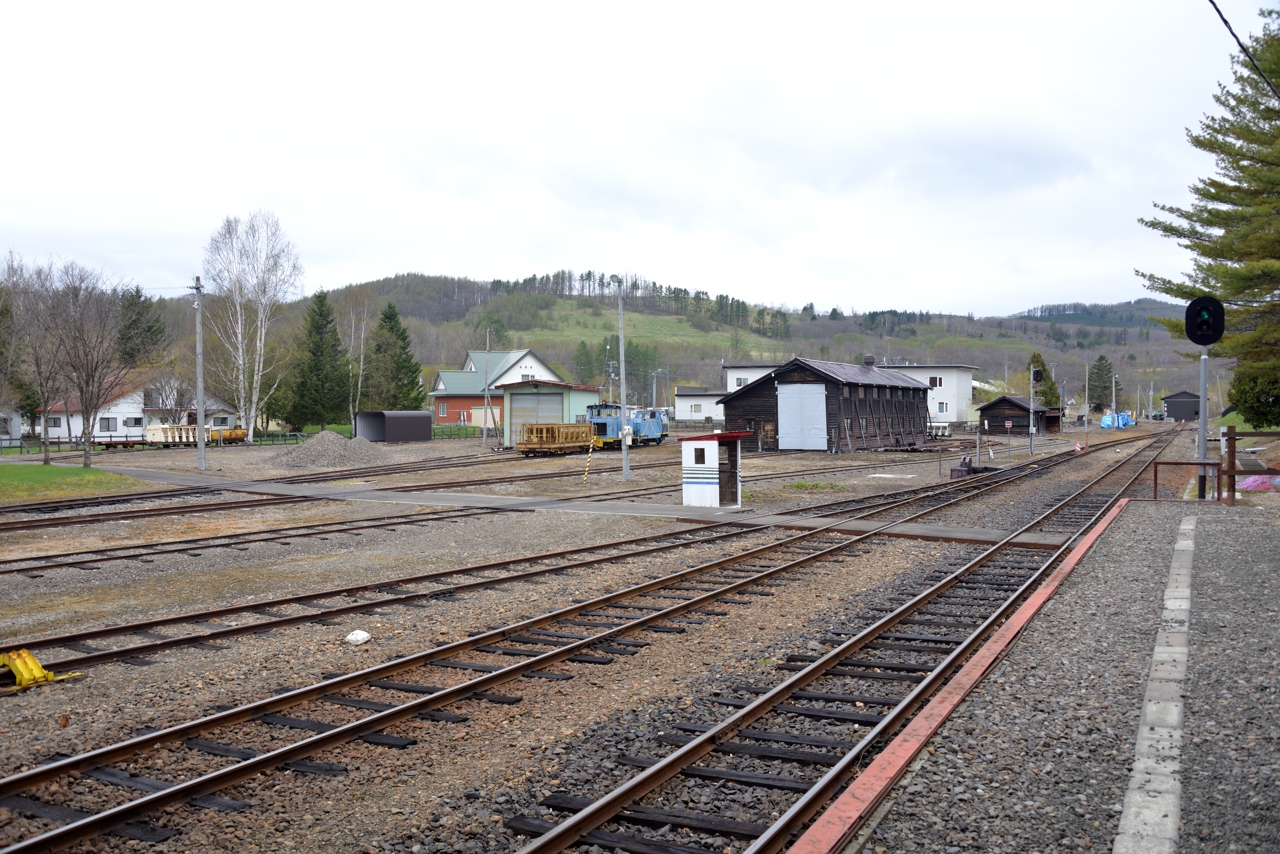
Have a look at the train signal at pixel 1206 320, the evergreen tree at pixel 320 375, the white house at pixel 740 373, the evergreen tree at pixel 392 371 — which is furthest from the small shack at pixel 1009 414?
the train signal at pixel 1206 320

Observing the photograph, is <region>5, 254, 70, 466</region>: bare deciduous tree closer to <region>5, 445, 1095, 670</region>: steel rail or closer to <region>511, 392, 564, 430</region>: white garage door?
<region>511, 392, 564, 430</region>: white garage door

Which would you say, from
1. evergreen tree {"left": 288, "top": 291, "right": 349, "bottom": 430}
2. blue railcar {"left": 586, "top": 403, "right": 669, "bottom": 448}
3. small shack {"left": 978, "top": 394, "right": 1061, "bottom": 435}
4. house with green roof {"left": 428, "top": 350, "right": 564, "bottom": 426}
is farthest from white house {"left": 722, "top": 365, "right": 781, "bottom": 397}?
evergreen tree {"left": 288, "top": 291, "right": 349, "bottom": 430}

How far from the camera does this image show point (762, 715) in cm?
676

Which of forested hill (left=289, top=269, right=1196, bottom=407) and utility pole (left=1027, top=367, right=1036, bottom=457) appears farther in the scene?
forested hill (left=289, top=269, right=1196, bottom=407)

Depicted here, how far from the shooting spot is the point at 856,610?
10.5 metres

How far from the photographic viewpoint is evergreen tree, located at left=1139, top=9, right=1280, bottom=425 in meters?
21.3

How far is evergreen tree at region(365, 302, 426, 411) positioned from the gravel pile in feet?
113

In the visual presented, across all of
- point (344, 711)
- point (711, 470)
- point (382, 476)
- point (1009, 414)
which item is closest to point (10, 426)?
point (382, 476)

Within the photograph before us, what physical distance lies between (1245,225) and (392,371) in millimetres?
66388

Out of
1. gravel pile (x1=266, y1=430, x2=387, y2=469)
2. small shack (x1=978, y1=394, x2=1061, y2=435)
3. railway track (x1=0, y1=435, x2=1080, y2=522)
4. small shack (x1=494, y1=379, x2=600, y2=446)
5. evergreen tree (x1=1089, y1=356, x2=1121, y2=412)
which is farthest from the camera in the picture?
evergreen tree (x1=1089, y1=356, x2=1121, y2=412)

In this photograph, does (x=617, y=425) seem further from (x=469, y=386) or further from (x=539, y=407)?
(x=469, y=386)

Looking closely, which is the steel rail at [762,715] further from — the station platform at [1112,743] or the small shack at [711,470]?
the small shack at [711,470]

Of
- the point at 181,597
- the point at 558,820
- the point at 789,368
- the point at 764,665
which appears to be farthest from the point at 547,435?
the point at 558,820

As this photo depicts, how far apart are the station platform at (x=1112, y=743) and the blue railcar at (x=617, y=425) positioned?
3647cm
